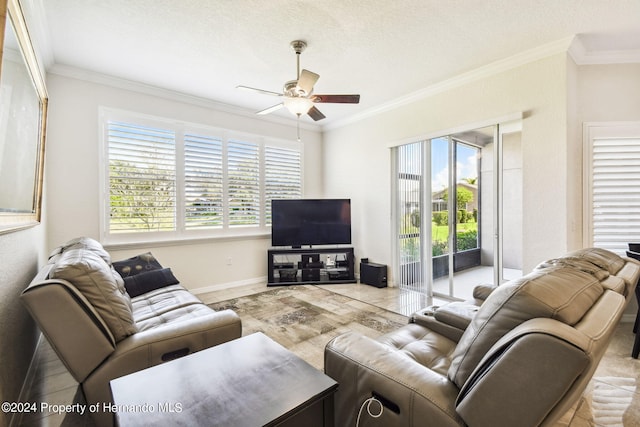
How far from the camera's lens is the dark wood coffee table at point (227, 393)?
93 cm

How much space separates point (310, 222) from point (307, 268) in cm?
75

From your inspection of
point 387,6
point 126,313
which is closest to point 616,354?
point 387,6

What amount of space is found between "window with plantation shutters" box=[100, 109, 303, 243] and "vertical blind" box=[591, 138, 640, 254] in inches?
162

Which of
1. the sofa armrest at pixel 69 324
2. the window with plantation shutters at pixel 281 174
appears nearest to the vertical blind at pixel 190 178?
the window with plantation shutters at pixel 281 174

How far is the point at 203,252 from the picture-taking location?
4.21 metres

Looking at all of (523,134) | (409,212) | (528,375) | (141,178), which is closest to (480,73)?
(523,134)

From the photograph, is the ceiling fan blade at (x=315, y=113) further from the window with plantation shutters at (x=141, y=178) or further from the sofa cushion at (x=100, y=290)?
the sofa cushion at (x=100, y=290)

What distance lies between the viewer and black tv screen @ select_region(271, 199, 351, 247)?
4.66 m

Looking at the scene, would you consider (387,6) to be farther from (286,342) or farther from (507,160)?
(286,342)

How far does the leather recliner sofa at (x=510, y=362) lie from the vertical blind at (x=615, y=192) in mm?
2073

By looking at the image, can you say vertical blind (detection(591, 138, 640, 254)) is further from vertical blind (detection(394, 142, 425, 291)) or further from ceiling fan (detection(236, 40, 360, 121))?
ceiling fan (detection(236, 40, 360, 121))

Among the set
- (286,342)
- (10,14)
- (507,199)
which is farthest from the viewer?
(507,199)

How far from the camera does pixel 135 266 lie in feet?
9.87

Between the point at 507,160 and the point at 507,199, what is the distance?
0.44m
